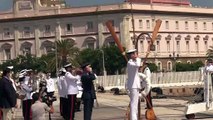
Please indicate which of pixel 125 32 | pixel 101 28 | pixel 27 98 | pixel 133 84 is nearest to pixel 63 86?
pixel 27 98

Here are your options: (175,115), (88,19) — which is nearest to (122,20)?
(88,19)

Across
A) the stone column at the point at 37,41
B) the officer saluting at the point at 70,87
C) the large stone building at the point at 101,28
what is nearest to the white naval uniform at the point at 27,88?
the officer saluting at the point at 70,87

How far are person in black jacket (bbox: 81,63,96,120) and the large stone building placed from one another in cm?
10527

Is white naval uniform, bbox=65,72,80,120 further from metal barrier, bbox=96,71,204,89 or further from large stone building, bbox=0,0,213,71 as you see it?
large stone building, bbox=0,0,213,71

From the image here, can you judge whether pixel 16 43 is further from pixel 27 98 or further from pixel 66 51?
pixel 27 98

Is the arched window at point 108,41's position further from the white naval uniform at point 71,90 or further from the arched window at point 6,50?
the white naval uniform at point 71,90

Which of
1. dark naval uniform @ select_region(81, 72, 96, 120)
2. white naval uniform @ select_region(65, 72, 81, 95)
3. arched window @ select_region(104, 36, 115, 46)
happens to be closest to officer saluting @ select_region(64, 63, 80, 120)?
white naval uniform @ select_region(65, 72, 81, 95)

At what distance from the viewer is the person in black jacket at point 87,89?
17.8 m

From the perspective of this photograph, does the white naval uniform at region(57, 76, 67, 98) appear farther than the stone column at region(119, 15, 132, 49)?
No

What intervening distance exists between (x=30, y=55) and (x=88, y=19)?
508 inches

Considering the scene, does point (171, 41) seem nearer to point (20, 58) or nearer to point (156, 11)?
point (156, 11)

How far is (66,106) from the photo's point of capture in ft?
68.4

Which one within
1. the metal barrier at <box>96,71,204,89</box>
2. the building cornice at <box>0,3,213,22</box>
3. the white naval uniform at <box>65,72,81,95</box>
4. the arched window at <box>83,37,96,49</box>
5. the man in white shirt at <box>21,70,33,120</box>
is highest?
the building cornice at <box>0,3,213,22</box>

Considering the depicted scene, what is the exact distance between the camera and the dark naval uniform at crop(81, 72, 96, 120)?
17812 mm
